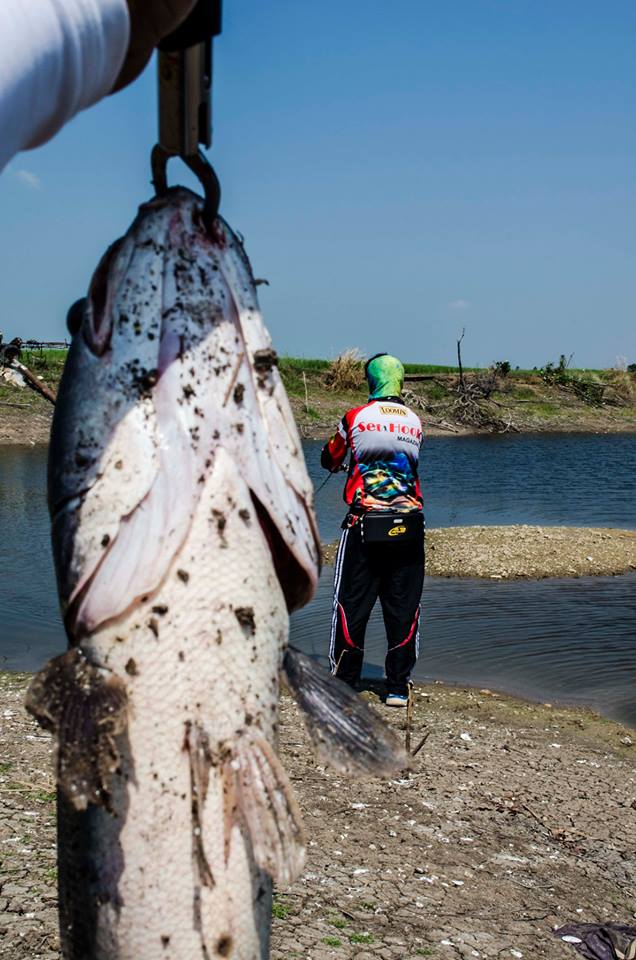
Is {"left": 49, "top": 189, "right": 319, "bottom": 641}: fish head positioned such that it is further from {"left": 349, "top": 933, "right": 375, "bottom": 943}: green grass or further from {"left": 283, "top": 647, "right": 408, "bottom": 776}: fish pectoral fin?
{"left": 349, "top": 933, "right": 375, "bottom": 943}: green grass

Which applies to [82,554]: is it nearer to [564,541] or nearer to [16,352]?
[16,352]

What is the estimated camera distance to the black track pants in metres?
7.49

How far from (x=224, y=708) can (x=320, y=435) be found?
3225 cm

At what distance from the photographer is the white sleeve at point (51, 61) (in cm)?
140

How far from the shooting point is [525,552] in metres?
14.6

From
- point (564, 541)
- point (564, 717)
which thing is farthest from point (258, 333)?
point (564, 541)

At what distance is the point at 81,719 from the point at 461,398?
4024 cm

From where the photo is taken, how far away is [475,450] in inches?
1326

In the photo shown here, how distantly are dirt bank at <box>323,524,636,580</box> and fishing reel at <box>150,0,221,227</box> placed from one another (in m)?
11.8

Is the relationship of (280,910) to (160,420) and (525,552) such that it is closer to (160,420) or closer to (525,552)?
(160,420)

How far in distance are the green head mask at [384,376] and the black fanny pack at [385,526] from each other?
0.88 metres

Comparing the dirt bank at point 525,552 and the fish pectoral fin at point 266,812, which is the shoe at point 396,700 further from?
the dirt bank at point 525,552

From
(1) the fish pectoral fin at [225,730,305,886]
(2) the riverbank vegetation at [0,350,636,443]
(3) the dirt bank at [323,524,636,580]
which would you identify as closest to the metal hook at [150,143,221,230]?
(1) the fish pectoral fin at [225,730,305,886]

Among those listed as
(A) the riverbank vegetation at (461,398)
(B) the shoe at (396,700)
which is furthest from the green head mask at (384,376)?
(A) the riverbank vegetation at (461,398)
